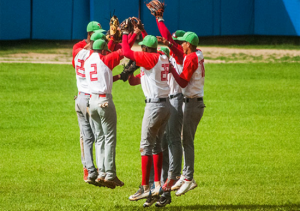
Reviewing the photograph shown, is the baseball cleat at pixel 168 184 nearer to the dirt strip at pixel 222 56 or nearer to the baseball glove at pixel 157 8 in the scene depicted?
the baseball glove at pixel 157 8

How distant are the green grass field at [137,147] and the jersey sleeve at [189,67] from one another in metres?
2.22

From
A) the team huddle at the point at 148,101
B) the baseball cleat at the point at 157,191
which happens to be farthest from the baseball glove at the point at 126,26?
the baseball cleat at the point at 157,191

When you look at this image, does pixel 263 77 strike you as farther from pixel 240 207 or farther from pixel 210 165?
pixel 240 207

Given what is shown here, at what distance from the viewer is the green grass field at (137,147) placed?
337 inches

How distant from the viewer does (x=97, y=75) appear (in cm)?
710

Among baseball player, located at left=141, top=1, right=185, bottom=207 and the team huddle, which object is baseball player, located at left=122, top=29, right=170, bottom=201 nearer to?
the team huddle

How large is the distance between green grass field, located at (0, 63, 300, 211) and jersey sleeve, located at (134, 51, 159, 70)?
2465mm

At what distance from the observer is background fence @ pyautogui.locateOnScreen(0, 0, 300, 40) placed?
28234mm

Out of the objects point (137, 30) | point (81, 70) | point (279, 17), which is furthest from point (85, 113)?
point (279, 17)

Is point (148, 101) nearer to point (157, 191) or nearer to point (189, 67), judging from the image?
point (189, 67)

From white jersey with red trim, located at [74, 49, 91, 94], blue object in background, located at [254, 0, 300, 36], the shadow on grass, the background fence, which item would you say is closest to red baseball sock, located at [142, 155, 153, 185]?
the shadow on grass

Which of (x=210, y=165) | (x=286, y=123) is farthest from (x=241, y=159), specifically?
(x=286, y=123)

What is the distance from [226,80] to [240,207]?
13648 mm

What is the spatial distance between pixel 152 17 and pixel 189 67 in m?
24.2
